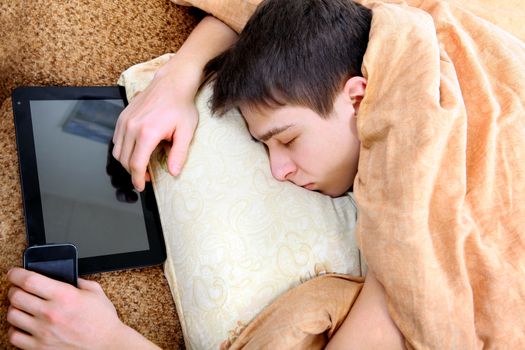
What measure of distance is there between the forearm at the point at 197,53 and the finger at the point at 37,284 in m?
0.46

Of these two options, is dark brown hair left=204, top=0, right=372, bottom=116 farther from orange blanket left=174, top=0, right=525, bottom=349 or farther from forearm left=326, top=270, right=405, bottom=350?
forearm left=326, top=270, right=405, bottom=350

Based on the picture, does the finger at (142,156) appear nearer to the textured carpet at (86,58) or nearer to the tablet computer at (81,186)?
the tablet computer at (81,186)

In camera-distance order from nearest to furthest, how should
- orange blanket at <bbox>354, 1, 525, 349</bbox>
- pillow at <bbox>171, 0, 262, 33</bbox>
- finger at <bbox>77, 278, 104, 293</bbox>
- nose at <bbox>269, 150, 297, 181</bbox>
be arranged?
orange blanket at <bbox>354, 1, 525, 349</bbox>, finger at <bbox>77, 278, 104, 293</bbox>, nose at <bbox>269, 150, 297, 181</bbox>, pillow at <bbox>171, 0, 262, 33</bbox>

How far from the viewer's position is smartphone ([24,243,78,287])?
2.86 ft

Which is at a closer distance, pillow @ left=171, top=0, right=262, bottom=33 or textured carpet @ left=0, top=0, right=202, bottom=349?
textured carpet @ left=0, top=0, right=202, bottom=349

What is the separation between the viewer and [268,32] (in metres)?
1.02

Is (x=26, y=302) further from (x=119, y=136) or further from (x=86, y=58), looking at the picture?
(x=86, y=58)

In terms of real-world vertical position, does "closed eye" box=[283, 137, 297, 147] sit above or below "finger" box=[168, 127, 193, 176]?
above

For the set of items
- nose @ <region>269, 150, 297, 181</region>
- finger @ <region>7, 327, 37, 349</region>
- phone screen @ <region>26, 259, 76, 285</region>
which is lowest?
finger @ <region>7, 327, 37, 349</region>

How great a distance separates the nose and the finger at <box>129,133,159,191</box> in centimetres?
23

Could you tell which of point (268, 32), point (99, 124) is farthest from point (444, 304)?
point (99, 124)

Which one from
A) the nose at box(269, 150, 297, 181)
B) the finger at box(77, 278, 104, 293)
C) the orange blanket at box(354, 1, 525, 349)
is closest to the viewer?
the orange blanket at box(354, 1, 525, 349)

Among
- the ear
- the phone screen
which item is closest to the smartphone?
the phone screen

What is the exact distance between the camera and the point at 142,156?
38.3 inches
